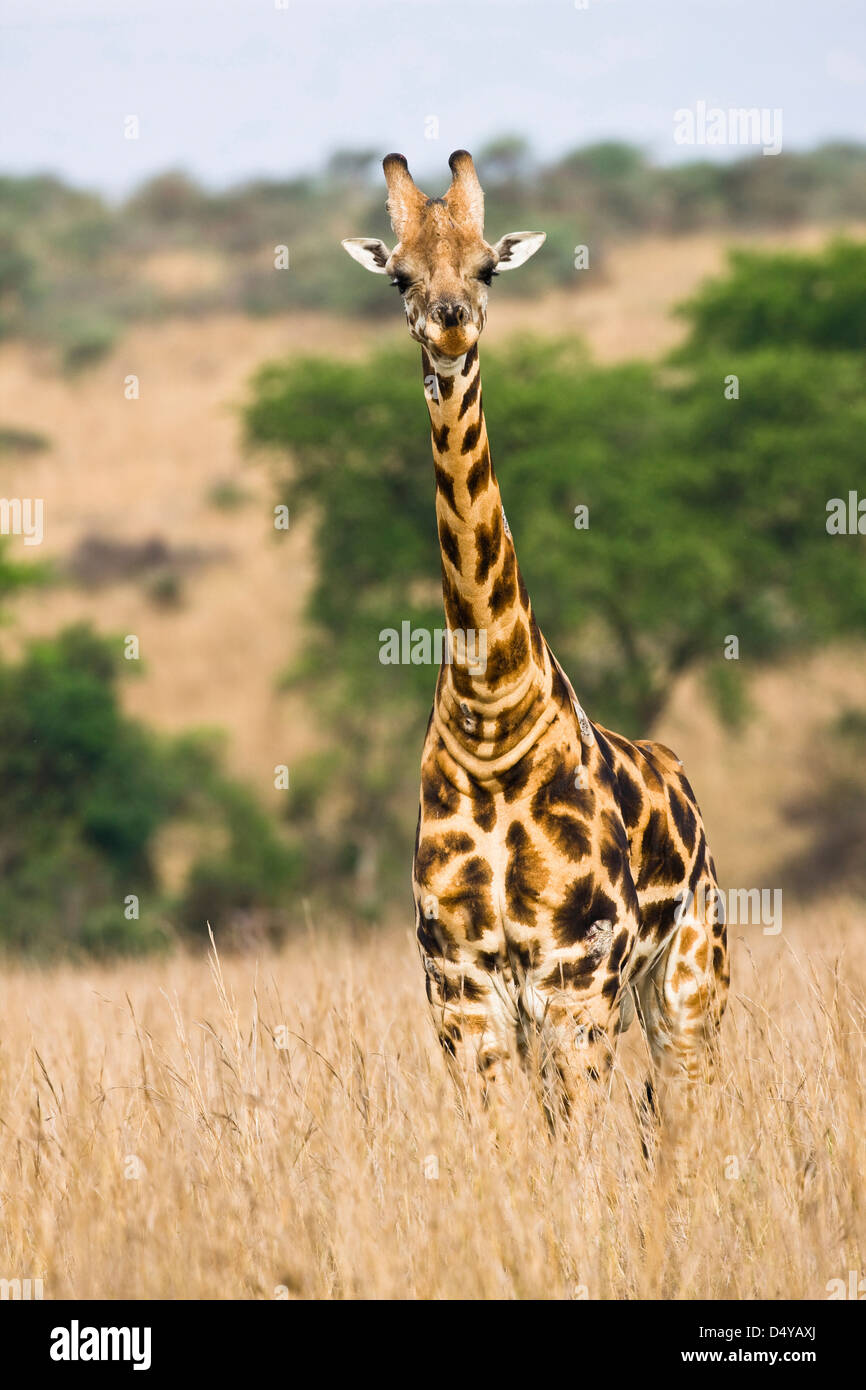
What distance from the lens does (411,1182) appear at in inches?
197

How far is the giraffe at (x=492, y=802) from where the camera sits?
519 centimetres

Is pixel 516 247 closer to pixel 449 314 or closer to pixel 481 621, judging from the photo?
pixel 449 314

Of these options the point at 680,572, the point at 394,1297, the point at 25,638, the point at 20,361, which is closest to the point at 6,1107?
the point at 394,1297

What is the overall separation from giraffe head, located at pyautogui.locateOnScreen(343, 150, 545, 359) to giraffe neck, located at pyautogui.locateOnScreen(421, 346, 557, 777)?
0.25m

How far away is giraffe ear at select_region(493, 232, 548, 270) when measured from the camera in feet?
17.4

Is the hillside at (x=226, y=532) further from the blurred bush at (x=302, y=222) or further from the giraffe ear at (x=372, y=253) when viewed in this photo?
the giraffe ear at (x=372, y=253)

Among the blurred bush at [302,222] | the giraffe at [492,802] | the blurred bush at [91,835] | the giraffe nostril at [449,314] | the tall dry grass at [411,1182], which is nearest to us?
the tall dry grass at [411,1182]

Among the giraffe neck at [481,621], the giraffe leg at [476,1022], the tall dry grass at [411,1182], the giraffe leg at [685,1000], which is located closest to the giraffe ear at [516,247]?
the giraffe neck at [481,621]

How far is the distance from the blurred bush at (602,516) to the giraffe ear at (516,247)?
60.8 ft

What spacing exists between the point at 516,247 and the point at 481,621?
1248 millimetres

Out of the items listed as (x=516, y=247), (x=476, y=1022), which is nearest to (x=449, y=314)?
(x=516, y=247)

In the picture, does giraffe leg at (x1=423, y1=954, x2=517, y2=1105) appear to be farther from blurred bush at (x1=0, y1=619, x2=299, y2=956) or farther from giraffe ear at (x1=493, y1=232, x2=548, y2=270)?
blurred bush at (x1=0, y1=619, x2=299, y2=956)

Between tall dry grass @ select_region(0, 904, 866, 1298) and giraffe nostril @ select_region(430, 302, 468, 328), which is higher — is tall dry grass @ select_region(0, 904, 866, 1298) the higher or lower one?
the lower one

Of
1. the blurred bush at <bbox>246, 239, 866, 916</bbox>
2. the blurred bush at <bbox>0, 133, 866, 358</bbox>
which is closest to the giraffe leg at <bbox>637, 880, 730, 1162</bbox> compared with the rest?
the blurred bush at <bbox>246, 239, 866, 916</bbox>
